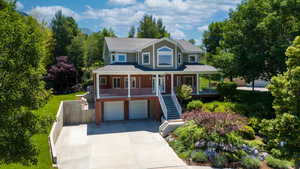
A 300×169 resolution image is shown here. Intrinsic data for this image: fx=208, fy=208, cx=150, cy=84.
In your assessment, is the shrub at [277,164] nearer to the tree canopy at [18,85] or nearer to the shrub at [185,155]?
the shrub at [185,155]

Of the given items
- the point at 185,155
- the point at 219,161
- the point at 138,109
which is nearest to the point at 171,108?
the point at 138,109

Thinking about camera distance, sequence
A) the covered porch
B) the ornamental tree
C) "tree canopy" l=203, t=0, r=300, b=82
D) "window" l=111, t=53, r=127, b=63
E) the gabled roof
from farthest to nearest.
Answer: the ornamental tree → "window" l=111, t=53, r=127, b=63 → the gabled roof → the covered porch → "tree canopy" l=203, t=0, r=300, b=82

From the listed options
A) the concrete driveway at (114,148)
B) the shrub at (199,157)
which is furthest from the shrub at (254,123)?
the concrete driveway at (114,148)

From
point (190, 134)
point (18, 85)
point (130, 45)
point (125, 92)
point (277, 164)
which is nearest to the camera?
point (18, 85)

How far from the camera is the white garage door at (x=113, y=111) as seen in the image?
72.7 feet

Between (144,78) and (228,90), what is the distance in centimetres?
934

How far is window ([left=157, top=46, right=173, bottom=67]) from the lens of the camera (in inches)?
934

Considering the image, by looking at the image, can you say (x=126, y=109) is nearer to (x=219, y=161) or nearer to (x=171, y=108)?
(x=171, y=108)

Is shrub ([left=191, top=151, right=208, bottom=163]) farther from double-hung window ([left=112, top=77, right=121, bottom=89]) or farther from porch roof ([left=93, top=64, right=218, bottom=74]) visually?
double-hung window ([left=112, top=77, right=121, bottom=89])

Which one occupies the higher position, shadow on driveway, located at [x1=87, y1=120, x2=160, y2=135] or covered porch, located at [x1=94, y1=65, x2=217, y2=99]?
covered porch, located at [x1=94, y1=65, x2=217, y2=99]

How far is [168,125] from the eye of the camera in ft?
55.4

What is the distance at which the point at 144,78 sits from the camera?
24031 mm

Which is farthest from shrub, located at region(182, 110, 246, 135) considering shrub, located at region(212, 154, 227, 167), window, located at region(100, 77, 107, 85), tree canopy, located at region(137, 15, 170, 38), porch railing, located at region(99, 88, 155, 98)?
tree canopy, located at region(137, 15, 170, 38)

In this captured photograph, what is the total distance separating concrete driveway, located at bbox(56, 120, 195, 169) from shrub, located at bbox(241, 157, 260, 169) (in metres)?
3.48
